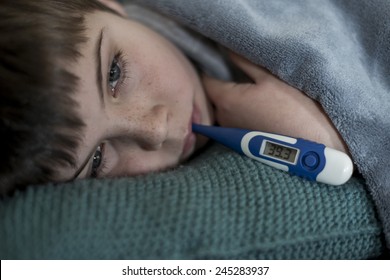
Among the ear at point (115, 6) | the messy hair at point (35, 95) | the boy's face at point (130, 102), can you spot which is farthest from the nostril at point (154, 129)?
the ear at point (115, 6)

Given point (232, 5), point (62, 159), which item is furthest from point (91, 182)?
point (232, 5)

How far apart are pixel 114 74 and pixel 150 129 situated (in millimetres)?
119

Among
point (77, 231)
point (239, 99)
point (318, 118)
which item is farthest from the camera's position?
point (239, 99)

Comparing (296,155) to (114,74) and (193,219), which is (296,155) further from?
(114,74)

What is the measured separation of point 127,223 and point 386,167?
0.43 m

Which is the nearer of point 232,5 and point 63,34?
point 63,34

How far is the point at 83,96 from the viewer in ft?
2.29

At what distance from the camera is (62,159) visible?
2.31 feet

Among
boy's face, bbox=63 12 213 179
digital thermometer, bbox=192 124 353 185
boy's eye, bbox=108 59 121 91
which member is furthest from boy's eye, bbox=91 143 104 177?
digital thermometer, bbox=192 124 353 185

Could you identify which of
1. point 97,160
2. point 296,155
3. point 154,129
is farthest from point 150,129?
point 296,155

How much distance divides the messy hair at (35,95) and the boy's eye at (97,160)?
77mm

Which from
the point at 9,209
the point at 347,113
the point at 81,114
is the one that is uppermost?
the point at 347,113

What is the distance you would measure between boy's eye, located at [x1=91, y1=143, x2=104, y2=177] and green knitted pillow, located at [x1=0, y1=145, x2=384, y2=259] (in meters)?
0.09

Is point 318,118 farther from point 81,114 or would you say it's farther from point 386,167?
point 81,114
